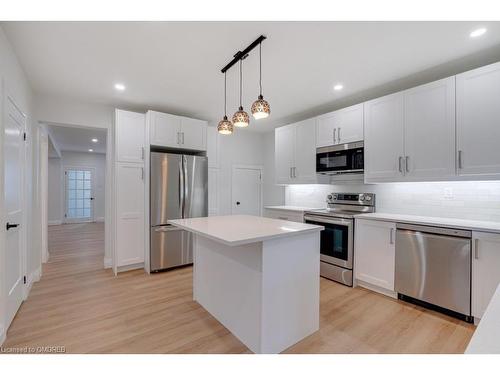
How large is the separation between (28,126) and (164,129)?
1603mm

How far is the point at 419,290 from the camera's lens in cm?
259

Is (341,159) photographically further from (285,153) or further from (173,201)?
(173,201)

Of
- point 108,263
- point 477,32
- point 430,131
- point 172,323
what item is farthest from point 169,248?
point 477,32

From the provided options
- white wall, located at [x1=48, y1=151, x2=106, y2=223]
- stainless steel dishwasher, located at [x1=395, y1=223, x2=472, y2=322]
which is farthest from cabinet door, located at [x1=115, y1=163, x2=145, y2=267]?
white wall, located at [x1=48, y1=151, x2=106, y2=223]

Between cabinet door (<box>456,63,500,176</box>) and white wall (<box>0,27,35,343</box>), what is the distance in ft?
13.4

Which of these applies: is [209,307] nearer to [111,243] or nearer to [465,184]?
[111,243]

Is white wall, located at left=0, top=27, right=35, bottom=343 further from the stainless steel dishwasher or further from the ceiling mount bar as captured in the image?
the stainless steel dishwasher

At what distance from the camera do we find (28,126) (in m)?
2.95

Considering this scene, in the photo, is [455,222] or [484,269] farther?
[455,222]

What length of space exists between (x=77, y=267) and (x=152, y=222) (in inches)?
60.5

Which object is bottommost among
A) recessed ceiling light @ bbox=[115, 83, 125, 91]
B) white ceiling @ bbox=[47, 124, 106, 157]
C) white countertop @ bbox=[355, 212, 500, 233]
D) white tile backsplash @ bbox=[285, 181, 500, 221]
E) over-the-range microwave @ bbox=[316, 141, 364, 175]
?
white countertop @ bbox=[355, 212, 500, 233]

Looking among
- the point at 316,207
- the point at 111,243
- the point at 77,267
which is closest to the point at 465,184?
the point at 316,207

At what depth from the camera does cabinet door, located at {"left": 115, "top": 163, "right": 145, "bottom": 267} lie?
3615 millimetres

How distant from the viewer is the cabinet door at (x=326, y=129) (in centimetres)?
363
